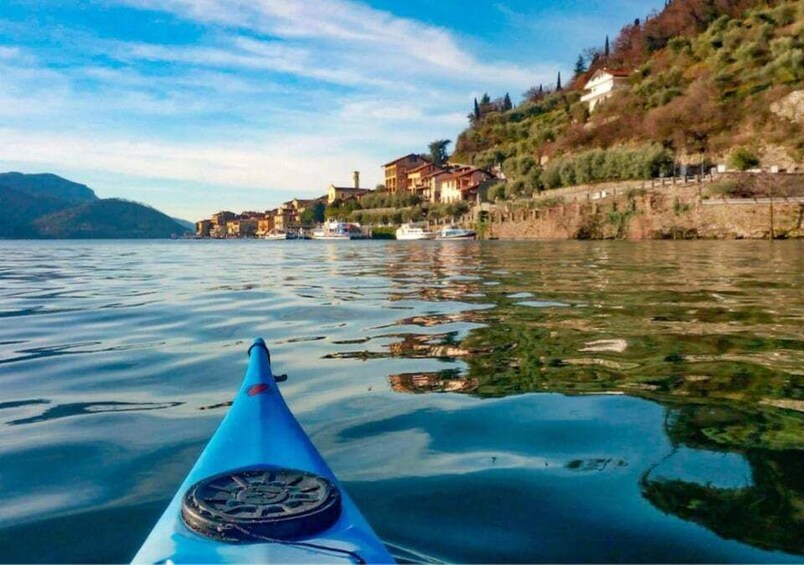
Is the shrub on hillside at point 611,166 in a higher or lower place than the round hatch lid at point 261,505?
higher

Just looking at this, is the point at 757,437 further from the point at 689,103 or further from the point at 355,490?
the point at 689,103

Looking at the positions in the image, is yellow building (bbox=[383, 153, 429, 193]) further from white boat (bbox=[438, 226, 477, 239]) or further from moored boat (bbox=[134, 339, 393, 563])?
moored boat (bbox=[134, 339, 393, 563])

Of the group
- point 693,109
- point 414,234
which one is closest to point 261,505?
point 693,109

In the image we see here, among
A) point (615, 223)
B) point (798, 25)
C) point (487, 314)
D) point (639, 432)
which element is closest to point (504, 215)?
point (615, 223)

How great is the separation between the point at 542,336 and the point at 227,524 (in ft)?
13.9

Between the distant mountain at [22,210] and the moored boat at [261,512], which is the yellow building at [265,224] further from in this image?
the moored boat at [261,512]

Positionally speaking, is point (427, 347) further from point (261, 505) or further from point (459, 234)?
point (459, 234)

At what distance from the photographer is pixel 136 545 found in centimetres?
198

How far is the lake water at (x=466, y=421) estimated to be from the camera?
2027 millimetres

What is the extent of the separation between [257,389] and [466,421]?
1.22m

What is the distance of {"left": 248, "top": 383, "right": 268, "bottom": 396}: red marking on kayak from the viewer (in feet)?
7.85

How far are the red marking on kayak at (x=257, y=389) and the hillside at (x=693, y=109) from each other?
3972 centimetres

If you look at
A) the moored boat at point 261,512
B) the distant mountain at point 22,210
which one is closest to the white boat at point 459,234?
the moored boat at point 261,512

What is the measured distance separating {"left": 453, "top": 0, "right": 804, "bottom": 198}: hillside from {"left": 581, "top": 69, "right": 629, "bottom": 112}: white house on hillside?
1.44 m
